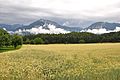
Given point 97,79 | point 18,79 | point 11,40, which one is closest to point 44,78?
point 18,79

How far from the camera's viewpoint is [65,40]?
157875mm

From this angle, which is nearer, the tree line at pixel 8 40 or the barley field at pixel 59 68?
the barley field at pixel 59 68

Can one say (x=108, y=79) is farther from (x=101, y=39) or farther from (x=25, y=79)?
(x=101, y=39)

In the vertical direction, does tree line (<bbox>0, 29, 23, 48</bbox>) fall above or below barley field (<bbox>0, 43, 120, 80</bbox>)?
above

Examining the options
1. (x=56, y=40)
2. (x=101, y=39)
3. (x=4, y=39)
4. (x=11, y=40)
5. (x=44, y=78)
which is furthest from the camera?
(x=56, y=40)

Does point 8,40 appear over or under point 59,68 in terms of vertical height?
over

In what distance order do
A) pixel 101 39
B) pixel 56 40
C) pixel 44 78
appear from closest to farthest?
1. pixel 44 78
2. pixel 101 39
3. pixel 56 40

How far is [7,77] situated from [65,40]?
14357 centimetres

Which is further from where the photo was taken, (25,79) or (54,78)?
(54,78)

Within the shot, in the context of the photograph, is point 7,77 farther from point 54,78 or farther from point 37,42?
point 37,42

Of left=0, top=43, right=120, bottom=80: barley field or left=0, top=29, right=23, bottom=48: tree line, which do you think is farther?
left=0, top=29, right=23, bottom=48: tree line

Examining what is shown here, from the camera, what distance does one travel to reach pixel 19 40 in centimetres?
10556

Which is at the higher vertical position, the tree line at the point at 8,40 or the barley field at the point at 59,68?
the tree line at the point at 8,40

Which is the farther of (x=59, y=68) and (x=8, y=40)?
(x=8, y=40)
